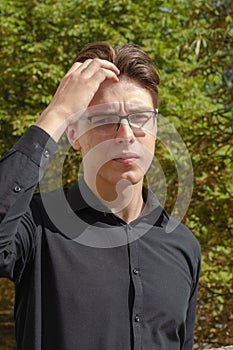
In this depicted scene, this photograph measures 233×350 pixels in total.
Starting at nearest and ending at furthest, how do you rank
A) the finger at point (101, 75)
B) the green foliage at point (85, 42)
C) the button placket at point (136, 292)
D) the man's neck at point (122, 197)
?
the finger at point (101, 75)
the button placket at point (136, 292)
the man's neck at point (122, 197)
the green foliage at point (85, 42)

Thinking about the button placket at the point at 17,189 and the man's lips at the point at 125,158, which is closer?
the button placket at the point at 17,189

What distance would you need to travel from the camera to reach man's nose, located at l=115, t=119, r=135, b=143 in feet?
5.34

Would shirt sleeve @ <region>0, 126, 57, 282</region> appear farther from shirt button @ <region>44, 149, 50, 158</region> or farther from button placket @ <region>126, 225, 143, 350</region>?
button placket @ <region>126, 225, 143, 350</region>

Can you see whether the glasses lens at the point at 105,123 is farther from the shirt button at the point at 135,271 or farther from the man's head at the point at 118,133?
the shirt button at the point at 135,271

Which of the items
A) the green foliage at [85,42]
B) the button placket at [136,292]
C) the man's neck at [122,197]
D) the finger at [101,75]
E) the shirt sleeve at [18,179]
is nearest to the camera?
the shirt sleeve at [18,179]

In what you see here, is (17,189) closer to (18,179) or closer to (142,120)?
(18,179)

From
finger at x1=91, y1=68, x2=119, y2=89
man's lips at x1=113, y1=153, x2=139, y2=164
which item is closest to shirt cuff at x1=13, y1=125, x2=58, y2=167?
finger at x1=91, y1=68, x2=119, y2=89

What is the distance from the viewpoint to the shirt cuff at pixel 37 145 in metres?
1.36

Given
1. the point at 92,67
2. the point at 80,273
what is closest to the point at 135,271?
the point at 80,273

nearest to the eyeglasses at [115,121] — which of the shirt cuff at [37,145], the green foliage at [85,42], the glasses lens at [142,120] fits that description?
the glasses lens at [142,120]

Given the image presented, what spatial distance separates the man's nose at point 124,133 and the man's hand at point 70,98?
217mm

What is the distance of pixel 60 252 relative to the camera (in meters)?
1.59

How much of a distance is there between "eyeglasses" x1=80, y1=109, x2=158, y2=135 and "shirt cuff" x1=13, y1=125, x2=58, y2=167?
307mm

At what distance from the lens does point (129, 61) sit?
1786mm
